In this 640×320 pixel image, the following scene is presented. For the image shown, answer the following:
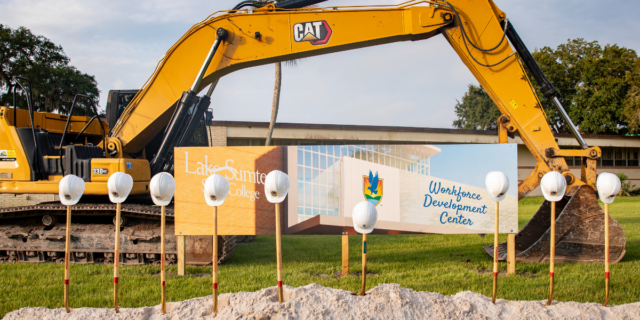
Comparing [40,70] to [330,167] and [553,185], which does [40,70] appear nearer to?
[330,167]

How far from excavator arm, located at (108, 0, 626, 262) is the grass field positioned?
1008 millimetres

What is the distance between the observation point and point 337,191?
615 centimetres

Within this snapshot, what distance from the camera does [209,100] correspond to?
7.68 meters

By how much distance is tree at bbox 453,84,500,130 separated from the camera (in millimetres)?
45419

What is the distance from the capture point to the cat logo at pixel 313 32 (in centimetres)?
731

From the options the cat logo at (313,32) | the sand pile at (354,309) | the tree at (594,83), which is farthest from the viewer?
the tree at (594,83)

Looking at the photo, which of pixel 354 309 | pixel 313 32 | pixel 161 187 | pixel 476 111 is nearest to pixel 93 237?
pixel 161 187

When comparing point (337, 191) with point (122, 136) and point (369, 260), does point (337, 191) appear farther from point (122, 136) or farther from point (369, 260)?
point (122, 136)

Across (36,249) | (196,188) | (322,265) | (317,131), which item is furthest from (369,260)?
(317,131)

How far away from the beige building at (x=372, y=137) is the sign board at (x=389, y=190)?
12.9m

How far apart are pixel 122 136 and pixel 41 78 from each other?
23.9 metres

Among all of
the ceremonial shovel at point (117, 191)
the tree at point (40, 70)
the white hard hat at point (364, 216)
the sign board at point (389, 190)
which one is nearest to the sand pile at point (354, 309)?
the ceremonial shovel at point (117, 191)

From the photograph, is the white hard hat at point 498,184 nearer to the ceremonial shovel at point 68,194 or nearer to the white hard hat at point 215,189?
the white hard hat at point 215,189

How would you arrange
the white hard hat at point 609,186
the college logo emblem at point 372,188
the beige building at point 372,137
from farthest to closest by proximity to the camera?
the beige building at point 372,137, the college logo emblem at point 372,188, the white hard hat at point 609,186
